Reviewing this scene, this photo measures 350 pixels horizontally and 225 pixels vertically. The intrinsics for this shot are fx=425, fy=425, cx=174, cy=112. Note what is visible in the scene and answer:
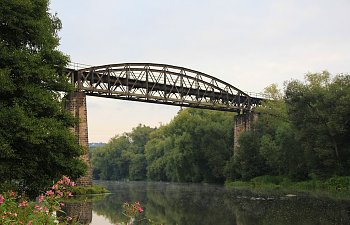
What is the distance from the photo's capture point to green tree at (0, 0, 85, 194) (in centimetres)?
1931

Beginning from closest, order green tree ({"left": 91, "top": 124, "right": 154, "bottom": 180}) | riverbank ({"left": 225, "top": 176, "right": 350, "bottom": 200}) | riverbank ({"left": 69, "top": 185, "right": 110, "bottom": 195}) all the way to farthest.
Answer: riverbank ({"left": 225, "top": 176, "right": 350, "bottom": 200}) < riverbank ({"left": 69, "top": 185, "right": 110, "bottom": 195}) < green tree ({"left": 91, "top": 124, "right": 154, "bottom": 180})

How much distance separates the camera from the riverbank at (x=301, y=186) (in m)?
44.7

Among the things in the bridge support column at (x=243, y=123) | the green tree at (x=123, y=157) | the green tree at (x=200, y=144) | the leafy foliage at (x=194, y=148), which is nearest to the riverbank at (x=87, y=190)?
the bridge support column at (x=243, y=123)

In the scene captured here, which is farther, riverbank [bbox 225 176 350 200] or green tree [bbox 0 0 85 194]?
riverbank [bbox 225 176 350 200]

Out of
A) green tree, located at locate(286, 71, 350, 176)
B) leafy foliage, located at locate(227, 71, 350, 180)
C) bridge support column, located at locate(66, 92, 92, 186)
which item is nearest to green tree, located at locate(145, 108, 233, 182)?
leafy foliage, located at locate(227, 71, 350, 180)

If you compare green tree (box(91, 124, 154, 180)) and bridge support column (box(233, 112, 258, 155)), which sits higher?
bridge support column (box(233, 112, 258, 155))

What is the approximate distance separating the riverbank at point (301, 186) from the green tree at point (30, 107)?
2674cm

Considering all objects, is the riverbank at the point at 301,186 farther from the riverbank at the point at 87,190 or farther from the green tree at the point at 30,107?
the green tree at the point at 30,107

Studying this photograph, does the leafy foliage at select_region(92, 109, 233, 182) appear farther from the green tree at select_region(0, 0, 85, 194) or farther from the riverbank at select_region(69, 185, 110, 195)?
the green tree at select_region(0, 0, 85, 194)

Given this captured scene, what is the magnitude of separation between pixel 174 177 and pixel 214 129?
25.6 metres

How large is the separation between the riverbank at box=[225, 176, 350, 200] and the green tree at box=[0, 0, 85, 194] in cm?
2674

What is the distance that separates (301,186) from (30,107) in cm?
4227

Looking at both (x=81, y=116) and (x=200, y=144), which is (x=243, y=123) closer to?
(x=200, y=144)

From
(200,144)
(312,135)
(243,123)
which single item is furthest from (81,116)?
(200,144)
